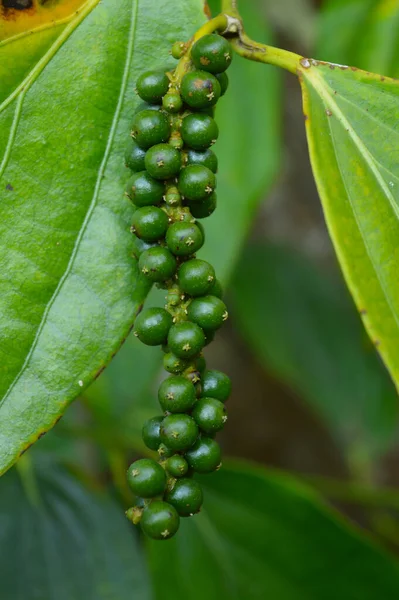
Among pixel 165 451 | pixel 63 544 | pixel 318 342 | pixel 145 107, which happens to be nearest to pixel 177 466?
pixel 165 451

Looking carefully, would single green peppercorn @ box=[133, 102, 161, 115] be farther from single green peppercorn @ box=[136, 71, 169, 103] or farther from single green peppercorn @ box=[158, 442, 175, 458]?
single green peppercorn @ box=[158, 442, 175, 458]

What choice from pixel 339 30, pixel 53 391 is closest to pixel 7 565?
pixel 53 391

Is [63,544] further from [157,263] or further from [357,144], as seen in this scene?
[357,144]

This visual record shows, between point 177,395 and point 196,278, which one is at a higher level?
point 196,278

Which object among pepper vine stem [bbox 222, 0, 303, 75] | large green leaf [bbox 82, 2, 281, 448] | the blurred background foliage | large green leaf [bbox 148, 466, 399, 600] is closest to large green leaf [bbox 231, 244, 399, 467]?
the blurred background foliage

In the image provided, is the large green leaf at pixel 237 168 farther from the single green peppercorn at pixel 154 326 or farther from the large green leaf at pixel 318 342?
the large green leaf at pixel 318 342

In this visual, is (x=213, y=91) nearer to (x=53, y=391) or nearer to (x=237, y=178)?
(x=53, y=391)
